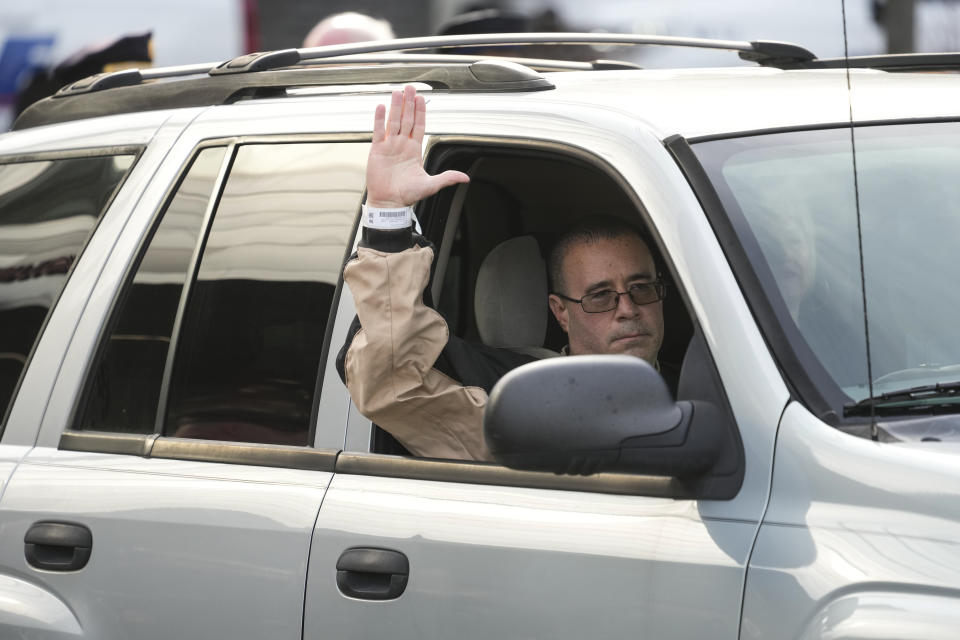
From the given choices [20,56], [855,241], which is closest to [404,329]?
[855,241]

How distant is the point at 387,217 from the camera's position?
Answer: 9.28 ft

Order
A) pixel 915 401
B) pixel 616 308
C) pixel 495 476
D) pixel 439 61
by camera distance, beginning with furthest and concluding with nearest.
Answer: pixel 439 61
pixel 616 308
pixel 495 476
pixel 915 401

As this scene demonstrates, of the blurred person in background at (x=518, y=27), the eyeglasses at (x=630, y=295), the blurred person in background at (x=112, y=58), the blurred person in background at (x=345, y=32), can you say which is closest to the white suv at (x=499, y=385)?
the eyeglasses at (x=630, y=295)

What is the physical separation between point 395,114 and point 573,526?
0.91 meters

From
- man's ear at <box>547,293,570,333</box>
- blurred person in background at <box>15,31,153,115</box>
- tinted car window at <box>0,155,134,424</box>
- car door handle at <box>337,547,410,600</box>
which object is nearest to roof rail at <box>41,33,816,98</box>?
tinted car window at <box>0,155,134,424</box>

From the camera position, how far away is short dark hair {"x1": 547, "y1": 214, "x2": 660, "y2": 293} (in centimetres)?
347

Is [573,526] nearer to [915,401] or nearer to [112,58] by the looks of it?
[915,401]

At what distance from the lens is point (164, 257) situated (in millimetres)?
3248

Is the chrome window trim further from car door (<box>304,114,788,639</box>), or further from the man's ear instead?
the man's ear

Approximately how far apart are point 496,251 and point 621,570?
134 centimetres

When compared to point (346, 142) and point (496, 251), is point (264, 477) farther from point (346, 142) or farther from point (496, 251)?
point (496, 251)

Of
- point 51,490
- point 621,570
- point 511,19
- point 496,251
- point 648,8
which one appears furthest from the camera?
point 648,8

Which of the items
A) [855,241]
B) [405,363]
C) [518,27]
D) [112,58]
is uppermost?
[518,27]

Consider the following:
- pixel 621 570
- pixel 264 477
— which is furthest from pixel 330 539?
pixel 621 570
